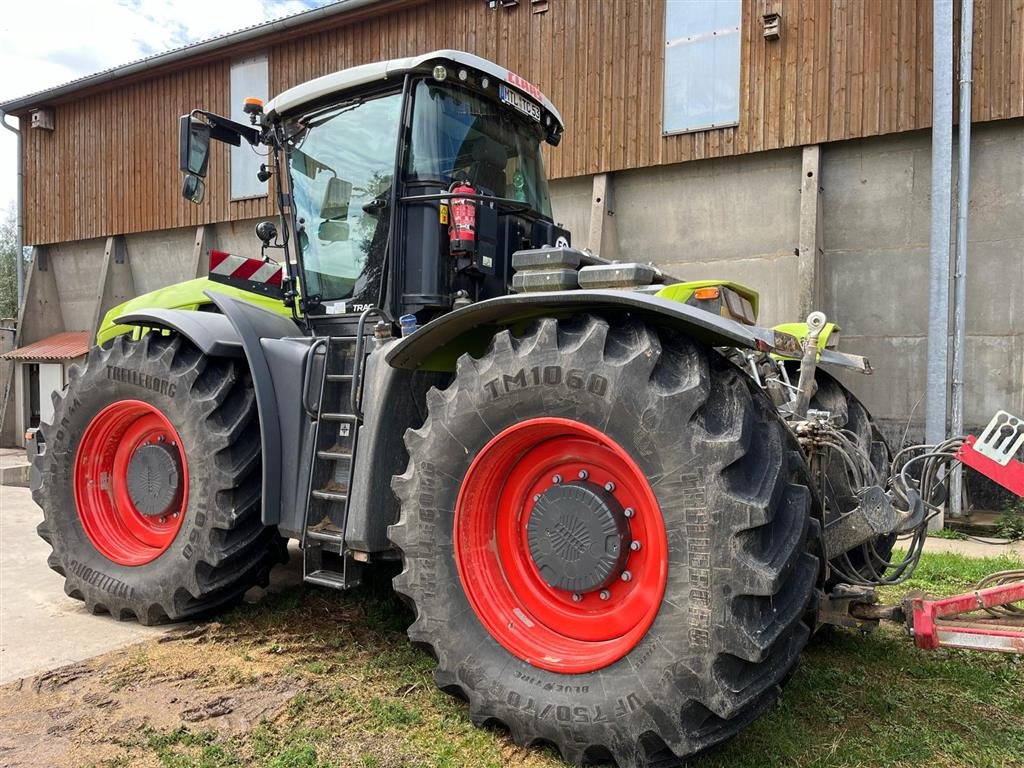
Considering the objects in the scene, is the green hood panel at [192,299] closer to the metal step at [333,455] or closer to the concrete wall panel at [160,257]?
the metal step at [333,455]

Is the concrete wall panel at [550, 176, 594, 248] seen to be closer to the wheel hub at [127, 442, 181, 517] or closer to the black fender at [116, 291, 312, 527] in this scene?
the black fender at [116, 291, 312, 527]

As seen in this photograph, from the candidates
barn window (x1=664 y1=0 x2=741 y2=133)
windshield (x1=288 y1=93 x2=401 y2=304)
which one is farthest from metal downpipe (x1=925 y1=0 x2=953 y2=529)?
windshield (x1=288 y1=93 x2=401 y2=304)

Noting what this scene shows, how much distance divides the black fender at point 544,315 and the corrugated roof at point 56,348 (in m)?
13.9

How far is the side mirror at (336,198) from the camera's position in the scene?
4094 millimetres

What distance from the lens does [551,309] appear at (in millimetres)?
2926

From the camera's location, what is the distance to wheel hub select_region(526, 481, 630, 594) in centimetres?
267

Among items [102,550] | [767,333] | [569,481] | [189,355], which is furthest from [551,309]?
[102,550]

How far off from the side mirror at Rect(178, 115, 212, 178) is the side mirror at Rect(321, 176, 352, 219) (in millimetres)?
717

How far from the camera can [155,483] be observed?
4.09 m

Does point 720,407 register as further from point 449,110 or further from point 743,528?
point 449,110

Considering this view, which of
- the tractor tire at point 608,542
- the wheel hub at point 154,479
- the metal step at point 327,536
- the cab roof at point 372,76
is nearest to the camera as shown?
the tractor tire at point 608,542

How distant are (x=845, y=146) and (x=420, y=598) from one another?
327 inches

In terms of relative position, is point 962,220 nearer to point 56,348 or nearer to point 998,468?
point 998,468

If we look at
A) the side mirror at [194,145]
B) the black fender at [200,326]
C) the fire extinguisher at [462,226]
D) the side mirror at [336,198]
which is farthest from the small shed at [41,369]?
the fire extinguisher at [462,226]
